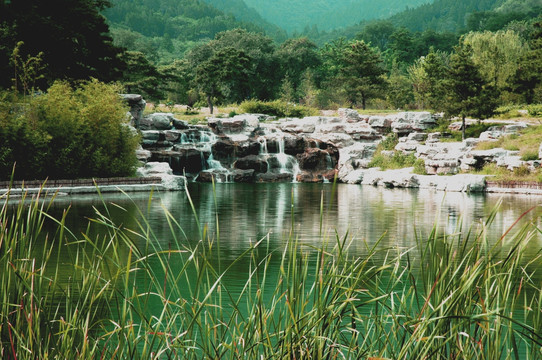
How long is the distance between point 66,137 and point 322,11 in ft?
592

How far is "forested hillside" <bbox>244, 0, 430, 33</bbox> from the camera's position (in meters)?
176

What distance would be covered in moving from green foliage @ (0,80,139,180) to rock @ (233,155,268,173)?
850 cm

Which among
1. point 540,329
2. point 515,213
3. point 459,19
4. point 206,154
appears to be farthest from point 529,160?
point 459,19

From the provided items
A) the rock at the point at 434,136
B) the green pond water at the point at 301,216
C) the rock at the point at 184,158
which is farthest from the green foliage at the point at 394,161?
the rock at the point at 184,158

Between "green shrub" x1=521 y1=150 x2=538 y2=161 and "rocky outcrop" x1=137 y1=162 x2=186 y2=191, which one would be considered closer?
"rocky outcrop" x1=137 y1=162 x2=186 y2=191

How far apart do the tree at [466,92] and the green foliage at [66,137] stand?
1439 centimetres

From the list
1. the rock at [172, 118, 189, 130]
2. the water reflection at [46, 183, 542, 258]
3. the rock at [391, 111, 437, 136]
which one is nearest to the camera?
the water reflection at [46, 183, 542, 258]

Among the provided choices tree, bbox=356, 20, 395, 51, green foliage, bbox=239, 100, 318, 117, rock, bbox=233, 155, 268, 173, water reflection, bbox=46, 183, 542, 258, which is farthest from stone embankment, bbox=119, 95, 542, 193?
tree, bbox=356, 20, 395, 51

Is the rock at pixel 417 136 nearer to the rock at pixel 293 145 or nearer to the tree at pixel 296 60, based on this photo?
the rock at pixel 293 145

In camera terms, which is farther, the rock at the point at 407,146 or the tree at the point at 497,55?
the tree at the point at 497,55

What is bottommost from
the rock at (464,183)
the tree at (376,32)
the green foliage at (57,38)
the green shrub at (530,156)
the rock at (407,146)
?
the rock at (464,183)

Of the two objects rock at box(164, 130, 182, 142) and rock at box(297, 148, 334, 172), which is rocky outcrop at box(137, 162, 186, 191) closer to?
rock at box(164, 130, 182, 142)

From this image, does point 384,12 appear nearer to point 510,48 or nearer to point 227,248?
point 510,48

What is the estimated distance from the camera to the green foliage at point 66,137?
15.8m
